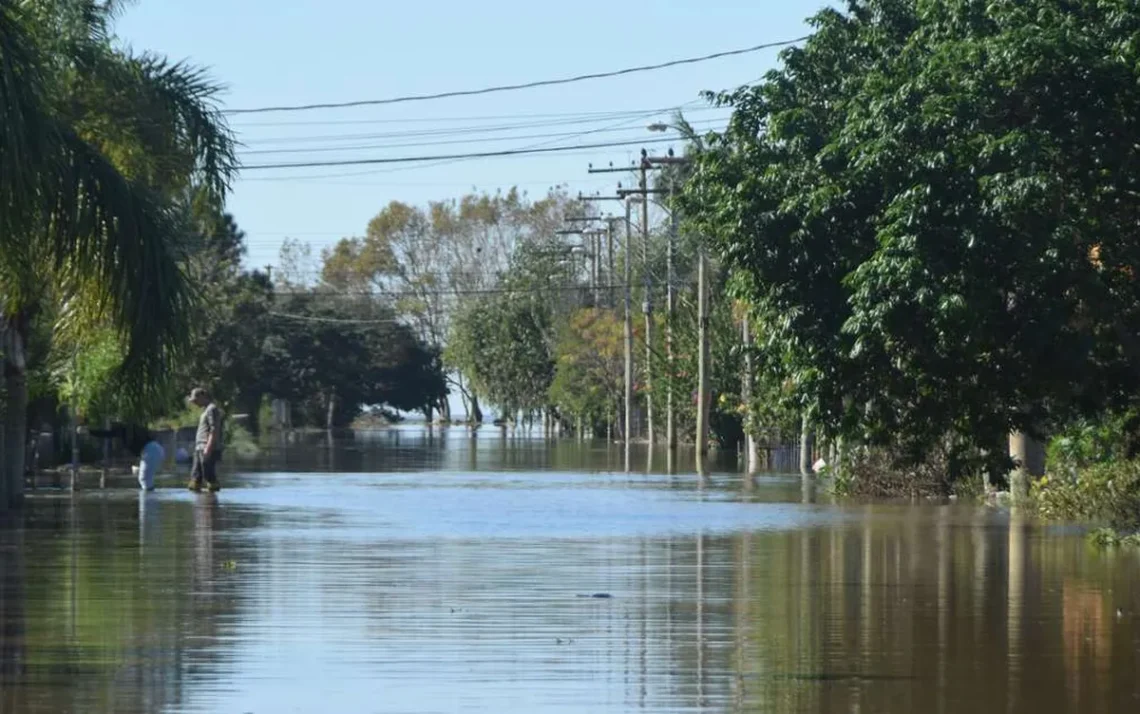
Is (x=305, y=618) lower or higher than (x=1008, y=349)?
lower

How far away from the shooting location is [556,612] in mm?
14625

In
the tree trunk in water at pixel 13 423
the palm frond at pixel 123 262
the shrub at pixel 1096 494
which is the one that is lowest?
the shrub at pixel 1096 494

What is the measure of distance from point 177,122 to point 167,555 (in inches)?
312

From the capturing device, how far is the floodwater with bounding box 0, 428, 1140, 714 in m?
10.9

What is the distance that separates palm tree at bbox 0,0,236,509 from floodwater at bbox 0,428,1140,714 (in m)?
2.25

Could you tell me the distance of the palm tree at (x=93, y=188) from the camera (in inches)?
728

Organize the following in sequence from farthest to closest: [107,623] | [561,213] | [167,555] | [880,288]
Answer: [561,213] < [167,555] < [880,288] < [107,623]

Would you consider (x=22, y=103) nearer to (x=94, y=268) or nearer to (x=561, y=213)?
(x=94, y=268)

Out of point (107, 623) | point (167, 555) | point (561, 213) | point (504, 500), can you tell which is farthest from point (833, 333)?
point (561, 213)

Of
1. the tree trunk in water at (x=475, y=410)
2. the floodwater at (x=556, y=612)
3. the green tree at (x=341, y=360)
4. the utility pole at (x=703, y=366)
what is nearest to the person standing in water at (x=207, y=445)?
the floodwater at (x=556, y=612)

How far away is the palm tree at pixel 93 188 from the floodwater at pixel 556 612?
7.38 ft

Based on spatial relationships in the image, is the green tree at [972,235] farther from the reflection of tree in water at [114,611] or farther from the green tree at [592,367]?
the green tree at [592,367]

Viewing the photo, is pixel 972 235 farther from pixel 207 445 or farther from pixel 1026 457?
pixel 207 445

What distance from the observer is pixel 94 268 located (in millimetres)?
20891
